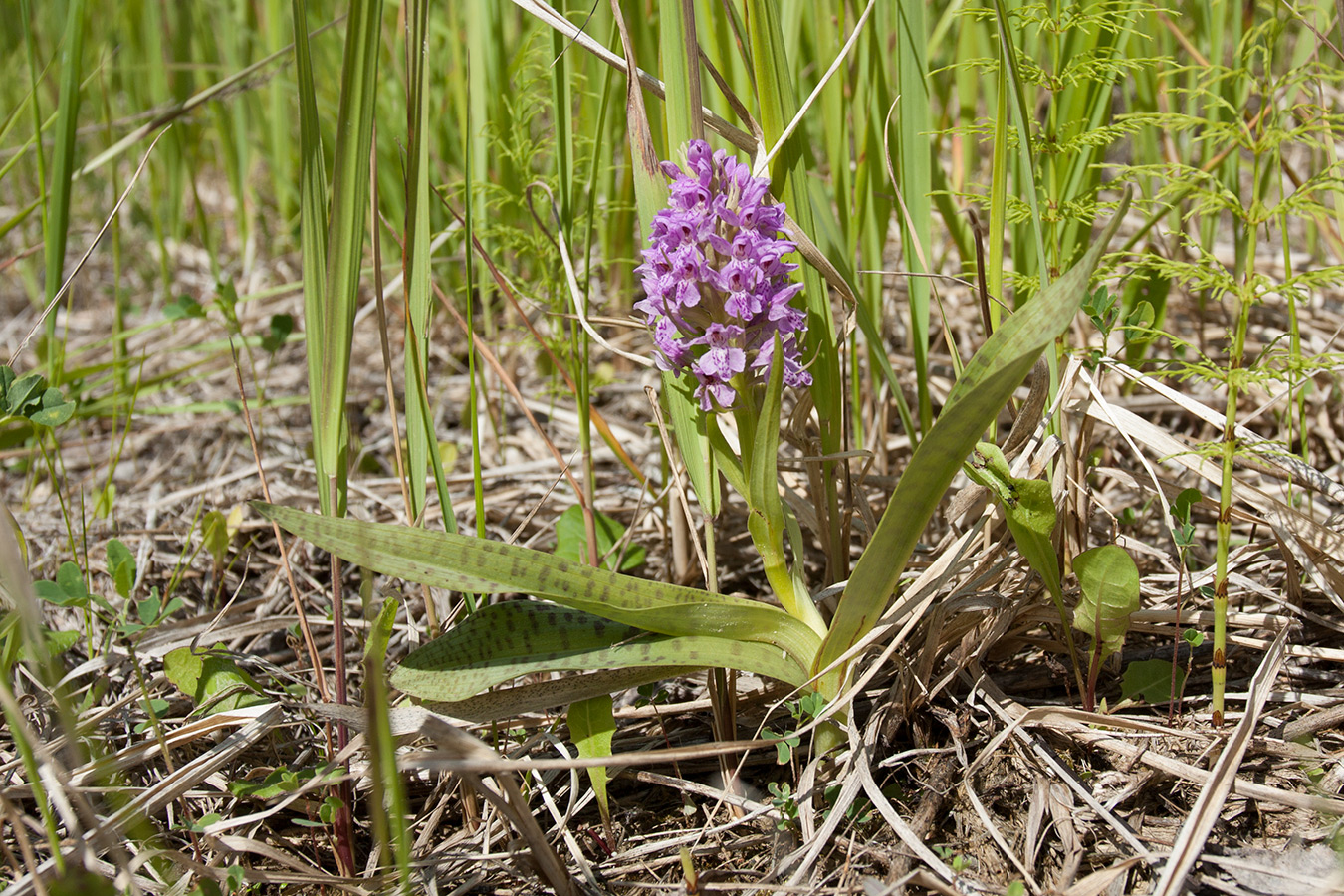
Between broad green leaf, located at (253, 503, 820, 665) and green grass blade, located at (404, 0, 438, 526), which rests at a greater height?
green grass blade, located at (404, 0, 438, 526)

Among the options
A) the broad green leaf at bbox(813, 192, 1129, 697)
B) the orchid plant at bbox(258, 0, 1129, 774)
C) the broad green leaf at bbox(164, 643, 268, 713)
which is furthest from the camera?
the broad green leaf at bbox(164, 643, 268, 713)

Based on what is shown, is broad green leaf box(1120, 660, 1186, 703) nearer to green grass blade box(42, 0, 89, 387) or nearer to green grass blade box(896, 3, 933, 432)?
green grass blade box(896, 3, 933, 432)

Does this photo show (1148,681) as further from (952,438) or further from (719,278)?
(719,278)

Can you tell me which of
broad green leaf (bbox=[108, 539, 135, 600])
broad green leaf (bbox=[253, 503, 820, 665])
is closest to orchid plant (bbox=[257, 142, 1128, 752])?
broad green leaf (bbox=[253, 503, 820, 665])

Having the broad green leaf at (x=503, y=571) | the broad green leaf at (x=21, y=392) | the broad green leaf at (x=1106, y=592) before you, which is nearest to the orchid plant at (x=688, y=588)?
the broad green leaf at (x=503, y=571)

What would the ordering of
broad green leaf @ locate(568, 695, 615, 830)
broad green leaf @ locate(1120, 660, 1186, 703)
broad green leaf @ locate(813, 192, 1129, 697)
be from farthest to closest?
broad green leaf @ locate(1120, 660, 1186, 703), broad green leaf @ locate(568, 695, 615, 830), broad green leaf @ locate(813, 192, 1129, 697)

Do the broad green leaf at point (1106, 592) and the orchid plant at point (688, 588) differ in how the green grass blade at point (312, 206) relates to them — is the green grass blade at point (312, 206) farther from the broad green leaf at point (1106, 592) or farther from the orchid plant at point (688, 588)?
the broad green leaf at point (1106, 592)

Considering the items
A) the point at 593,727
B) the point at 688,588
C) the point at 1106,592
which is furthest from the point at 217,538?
the point at 1106,592

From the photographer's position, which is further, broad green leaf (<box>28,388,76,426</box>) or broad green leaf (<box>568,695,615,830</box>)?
broad green leaf (<box>28,388,76,426</box>)
